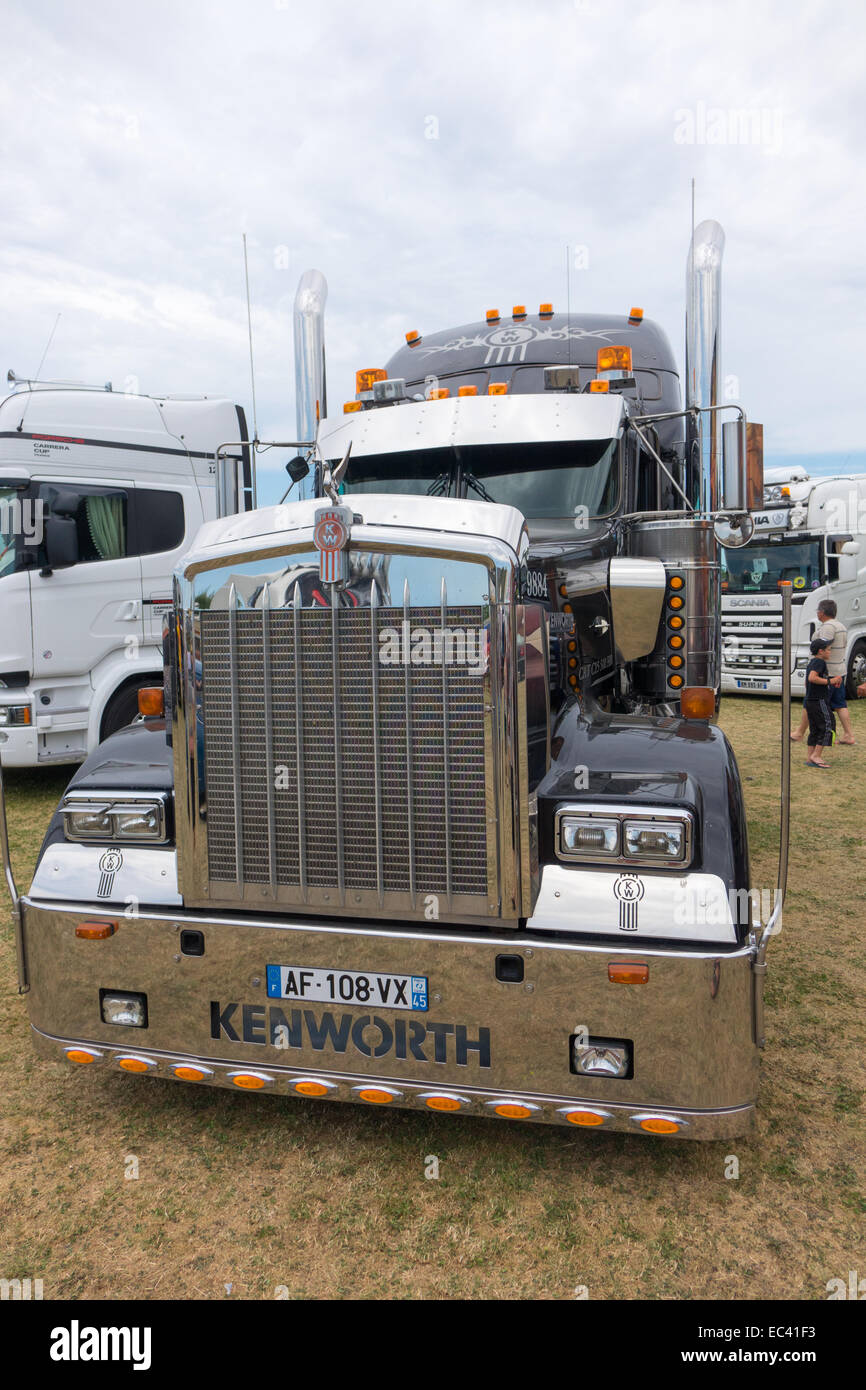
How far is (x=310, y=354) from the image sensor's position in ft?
21.0

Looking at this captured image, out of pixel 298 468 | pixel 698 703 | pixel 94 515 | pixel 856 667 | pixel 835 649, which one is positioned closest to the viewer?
pixel 698 703

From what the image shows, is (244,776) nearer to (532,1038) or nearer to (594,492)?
(532,1038)

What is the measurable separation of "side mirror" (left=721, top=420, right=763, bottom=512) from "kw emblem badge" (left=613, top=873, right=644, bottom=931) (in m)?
2.29

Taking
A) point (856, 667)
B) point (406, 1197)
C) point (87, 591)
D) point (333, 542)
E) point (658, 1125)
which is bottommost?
point (406, 1197)

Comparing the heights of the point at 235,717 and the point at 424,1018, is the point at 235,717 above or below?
above

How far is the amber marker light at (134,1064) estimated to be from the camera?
317 centimetres

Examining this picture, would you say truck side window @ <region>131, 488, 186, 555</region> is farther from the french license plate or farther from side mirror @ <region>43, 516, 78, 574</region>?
the french license plate

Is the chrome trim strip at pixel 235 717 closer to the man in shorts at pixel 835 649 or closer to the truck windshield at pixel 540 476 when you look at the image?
the truck windshield at pixel 540 476

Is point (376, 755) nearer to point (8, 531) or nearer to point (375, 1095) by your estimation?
point (375, 1095)

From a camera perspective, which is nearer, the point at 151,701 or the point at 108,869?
the point at 108,869

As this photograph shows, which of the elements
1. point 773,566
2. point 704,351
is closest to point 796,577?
point 773,566

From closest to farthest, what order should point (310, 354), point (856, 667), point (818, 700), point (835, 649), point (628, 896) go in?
1. point (628, 896)
2. point (310, 354)
3. point (818, 700)
4. point (835, 649)
5. point (856, 667)

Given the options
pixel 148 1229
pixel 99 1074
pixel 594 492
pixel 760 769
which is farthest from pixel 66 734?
pixel 760 769

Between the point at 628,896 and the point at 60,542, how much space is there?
6.76m
